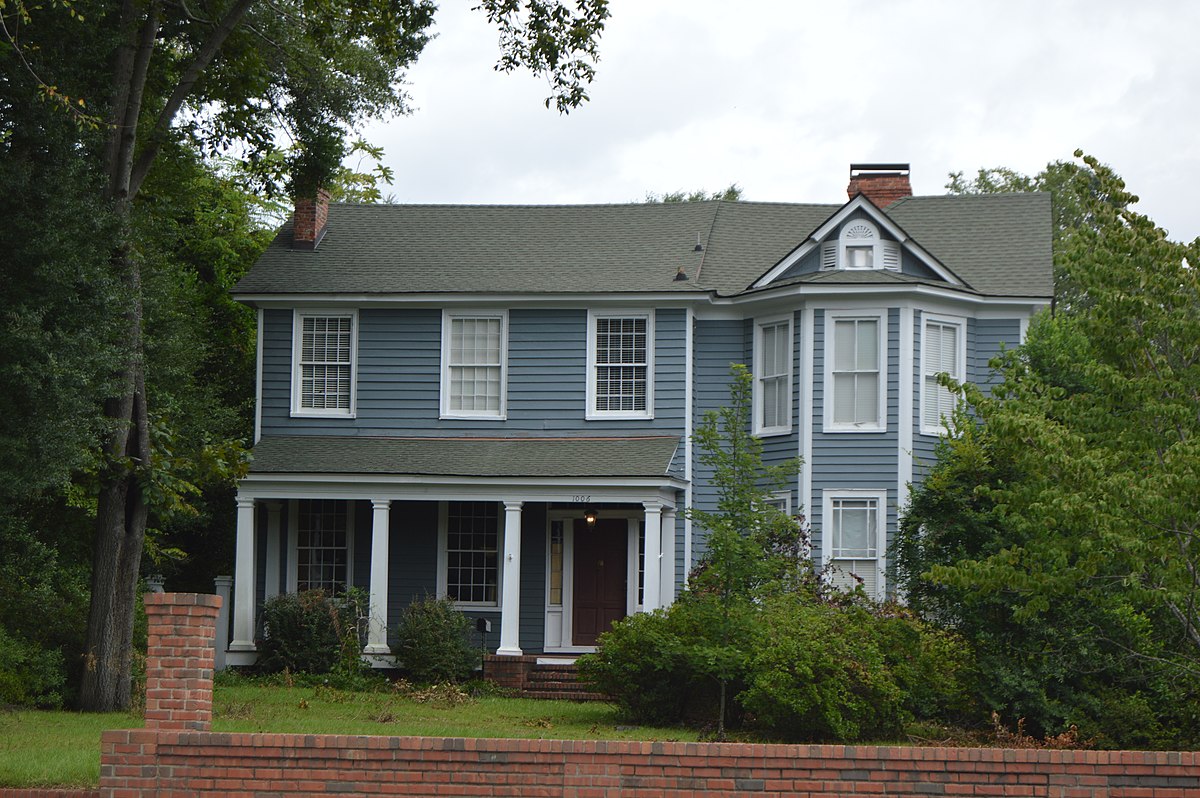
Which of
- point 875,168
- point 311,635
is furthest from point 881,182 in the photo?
point 311,635

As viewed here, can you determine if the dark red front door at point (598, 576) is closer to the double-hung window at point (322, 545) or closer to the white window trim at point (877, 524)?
the white window trim at point (877, 524)

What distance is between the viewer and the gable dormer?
22531mm

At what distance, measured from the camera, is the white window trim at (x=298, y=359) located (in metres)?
24.2

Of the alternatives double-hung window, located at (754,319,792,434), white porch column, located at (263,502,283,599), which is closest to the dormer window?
double-hung window, located at (754,319,792,434)

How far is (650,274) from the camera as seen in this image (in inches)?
941

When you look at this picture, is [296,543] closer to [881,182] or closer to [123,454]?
[123,454]

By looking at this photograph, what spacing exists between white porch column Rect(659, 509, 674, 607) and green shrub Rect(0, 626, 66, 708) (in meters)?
9.18

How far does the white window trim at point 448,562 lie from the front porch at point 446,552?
21mm

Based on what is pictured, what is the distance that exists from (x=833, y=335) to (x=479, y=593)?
7205mm

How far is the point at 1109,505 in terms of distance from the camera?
1341cm

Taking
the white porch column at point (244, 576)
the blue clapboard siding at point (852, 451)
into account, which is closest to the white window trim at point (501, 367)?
the white porch column at point (244, 576)

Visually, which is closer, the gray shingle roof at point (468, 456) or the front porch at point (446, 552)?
the gray shingle roof at point (468, 456)

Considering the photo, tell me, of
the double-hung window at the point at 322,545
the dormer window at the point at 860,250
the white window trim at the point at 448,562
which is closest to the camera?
the dormer window at the point at 860,250

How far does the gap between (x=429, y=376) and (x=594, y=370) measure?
2.75 m
